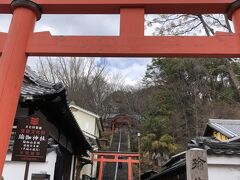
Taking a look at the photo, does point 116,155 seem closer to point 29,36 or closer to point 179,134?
point 179,134

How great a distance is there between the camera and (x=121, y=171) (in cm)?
2609

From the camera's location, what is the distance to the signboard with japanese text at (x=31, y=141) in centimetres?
540

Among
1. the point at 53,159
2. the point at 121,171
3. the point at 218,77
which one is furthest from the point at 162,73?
the point at 53,159

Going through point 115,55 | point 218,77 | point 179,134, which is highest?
point 218,77

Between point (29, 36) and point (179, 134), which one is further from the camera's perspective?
point (179, 134)

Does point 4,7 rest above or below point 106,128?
below

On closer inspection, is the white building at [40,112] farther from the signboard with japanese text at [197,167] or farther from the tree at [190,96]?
the tree at [190,96]

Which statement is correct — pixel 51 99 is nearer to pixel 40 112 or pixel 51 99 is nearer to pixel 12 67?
pixel 40 112

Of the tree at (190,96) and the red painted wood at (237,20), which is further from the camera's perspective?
the tree at (190,96)

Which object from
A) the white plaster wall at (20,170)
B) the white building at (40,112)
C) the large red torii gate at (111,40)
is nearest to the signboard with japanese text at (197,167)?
the large red torii gate at (111,40)

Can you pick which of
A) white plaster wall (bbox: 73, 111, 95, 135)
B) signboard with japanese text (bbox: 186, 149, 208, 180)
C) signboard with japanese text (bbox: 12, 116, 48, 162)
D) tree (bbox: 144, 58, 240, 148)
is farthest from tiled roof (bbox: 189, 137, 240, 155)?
white plaster wall (bbox: 73, 111, 95, 135)

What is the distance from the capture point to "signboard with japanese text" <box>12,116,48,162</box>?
5398 mm

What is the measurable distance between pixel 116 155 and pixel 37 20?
A: 20287mm

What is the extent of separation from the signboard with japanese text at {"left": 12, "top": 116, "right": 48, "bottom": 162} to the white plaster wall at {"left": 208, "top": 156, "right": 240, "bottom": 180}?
13.5ft
